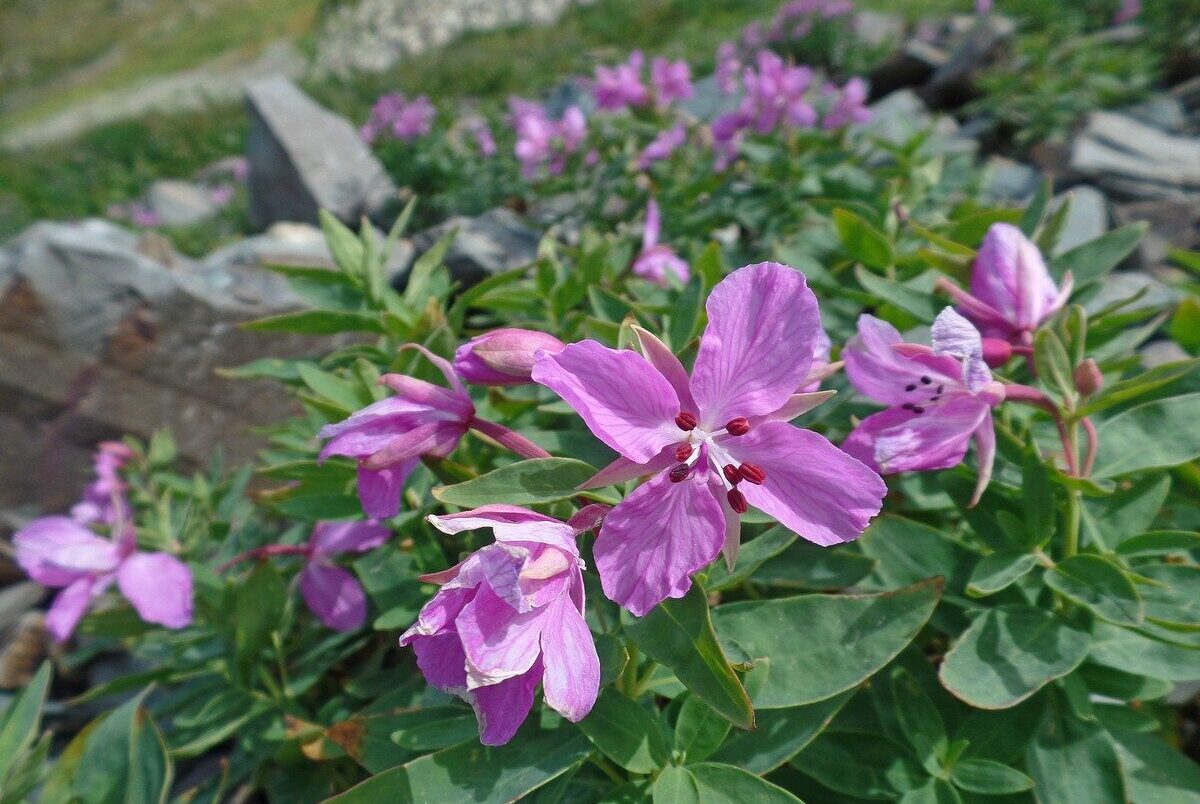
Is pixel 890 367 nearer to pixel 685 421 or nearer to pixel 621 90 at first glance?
pixel 685 421

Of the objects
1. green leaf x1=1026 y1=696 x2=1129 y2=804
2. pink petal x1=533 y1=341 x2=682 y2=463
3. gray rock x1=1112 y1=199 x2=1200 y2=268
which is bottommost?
gray rock x1=1112 y1=199 x2=1200 y2=268

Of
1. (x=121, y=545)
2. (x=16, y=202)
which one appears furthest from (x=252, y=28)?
(x=121, y=545)

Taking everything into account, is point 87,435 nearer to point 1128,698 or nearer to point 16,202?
point 1128,698

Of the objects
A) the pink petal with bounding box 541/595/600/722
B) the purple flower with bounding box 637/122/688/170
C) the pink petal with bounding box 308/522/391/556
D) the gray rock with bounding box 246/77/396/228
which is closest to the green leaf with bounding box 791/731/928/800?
the pink petal with bounding box 541/595/600/722

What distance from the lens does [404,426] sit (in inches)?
43.9

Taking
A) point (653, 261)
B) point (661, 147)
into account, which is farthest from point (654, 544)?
point (661, 147)

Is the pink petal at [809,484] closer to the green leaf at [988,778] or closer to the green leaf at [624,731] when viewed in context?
the green leaf at [624,731]

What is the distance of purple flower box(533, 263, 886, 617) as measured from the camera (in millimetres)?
870

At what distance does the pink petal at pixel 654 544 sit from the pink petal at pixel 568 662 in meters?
0.07

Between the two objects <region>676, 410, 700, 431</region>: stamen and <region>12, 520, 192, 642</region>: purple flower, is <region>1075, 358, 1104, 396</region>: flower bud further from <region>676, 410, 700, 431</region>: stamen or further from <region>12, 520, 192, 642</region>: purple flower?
<region>12, 520, 192, 642</region>: purple flower

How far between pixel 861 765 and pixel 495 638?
31.2 inches

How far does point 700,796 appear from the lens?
3.51 feet

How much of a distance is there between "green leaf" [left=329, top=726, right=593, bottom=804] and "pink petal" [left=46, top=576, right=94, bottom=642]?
1.18m

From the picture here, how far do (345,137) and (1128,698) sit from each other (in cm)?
628
